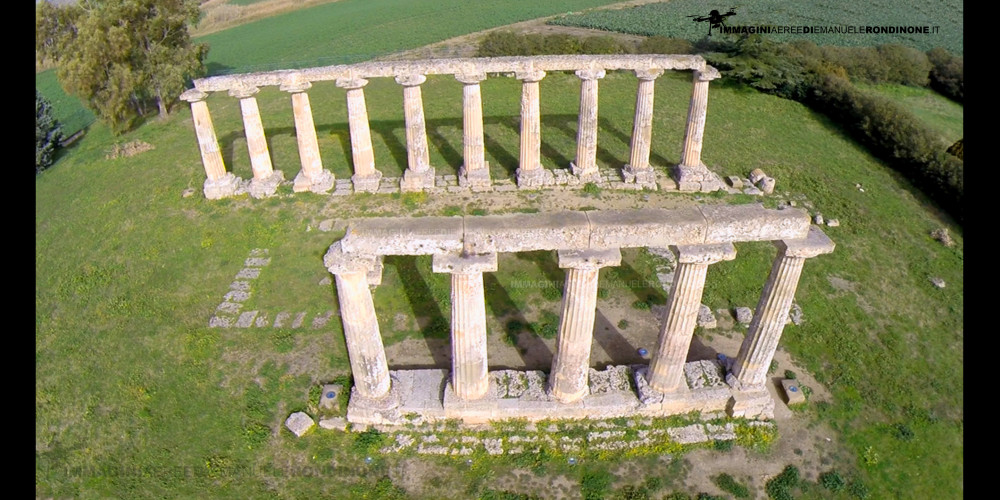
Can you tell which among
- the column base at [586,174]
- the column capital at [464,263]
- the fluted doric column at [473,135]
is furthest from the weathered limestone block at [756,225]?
the fluted doric column at [473,135]

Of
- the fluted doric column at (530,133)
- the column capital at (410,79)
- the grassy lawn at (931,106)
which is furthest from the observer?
the grassy lawn at (931,106)

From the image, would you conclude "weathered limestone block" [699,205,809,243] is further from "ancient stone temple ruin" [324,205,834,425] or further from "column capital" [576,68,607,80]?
"column capital" [576,68,607,80]

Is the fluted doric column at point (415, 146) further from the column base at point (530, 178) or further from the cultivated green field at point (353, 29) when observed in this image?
the cultivated green field at point (353, 29)

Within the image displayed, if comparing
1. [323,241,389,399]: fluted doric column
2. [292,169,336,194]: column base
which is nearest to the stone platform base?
[323,241,389,399]: fluted doric column

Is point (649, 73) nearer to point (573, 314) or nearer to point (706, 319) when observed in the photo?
point (706, 319)

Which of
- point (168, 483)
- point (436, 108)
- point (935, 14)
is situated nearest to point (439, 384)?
point (168, 483)
